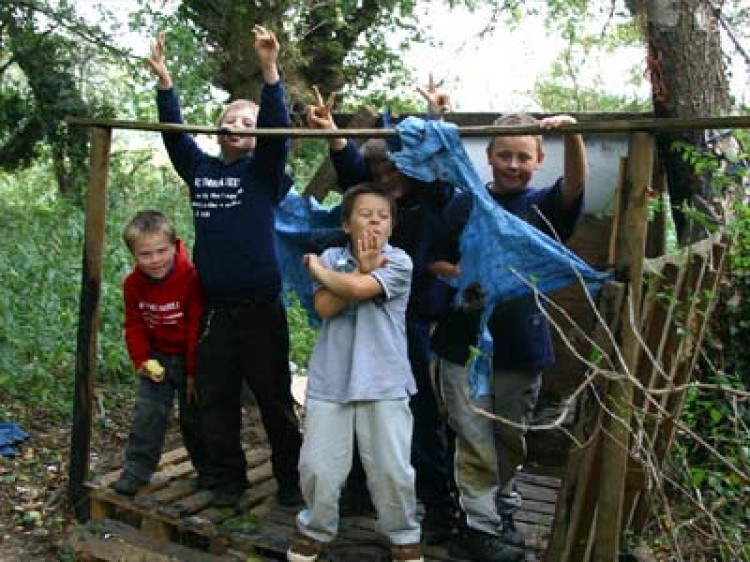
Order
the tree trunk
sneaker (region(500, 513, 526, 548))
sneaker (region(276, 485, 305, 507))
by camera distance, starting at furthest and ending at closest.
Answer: the tree trunk, sneaker (region(276, 485, 305, 507)), sneaker (region(500, 513, 526, 548))

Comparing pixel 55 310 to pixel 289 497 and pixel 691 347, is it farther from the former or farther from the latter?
pixel 691 347

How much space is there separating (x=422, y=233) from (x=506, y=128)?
804 millimetres

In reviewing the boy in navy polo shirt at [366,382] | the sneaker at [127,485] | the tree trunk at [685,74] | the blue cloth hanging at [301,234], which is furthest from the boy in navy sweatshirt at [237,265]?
the tree trunk at [685,74]

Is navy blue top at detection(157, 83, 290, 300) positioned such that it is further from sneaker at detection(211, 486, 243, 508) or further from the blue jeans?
sneaker at detection(211, 486, 243, 508)

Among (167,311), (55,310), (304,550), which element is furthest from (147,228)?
(55,310)

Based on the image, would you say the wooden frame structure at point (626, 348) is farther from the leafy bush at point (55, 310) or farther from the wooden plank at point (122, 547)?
the leafy bush at point (55, 310)

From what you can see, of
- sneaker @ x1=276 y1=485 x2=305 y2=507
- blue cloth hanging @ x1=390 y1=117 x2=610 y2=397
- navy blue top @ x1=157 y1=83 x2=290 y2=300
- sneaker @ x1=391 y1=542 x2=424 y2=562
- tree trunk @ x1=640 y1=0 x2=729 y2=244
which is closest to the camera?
blue cloth hanging @ x1=390 y1=117 x2=610 y2=397

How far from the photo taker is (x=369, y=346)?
131 inches

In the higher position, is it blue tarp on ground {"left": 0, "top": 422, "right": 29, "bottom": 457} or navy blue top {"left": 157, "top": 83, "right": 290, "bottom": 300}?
navy blue top {"left": 157, "top": 83, "right": 290, "bottom": 300}

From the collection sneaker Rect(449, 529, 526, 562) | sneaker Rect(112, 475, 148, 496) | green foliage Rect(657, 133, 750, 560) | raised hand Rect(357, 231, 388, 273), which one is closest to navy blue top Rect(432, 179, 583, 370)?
raised hand Rect(357, 231, 388, 273)

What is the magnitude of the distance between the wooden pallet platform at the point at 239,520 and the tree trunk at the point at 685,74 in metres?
1.74

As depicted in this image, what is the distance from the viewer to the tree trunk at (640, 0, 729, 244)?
458cm

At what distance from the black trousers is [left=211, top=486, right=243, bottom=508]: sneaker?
32 mm

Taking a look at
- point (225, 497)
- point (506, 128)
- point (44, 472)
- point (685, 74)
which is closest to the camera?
point (506, 128)
